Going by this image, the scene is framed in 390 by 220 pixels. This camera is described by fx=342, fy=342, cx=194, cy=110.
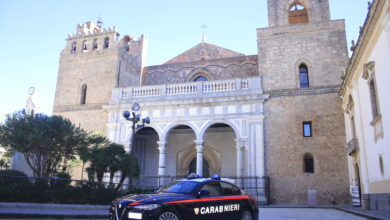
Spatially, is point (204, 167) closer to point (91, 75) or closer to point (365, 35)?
point (91, 75)

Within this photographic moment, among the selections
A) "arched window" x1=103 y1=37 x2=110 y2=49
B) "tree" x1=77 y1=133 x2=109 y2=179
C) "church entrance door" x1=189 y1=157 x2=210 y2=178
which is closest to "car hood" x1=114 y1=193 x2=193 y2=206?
"tree" x1=77 y1=133 x2=109 y2=179

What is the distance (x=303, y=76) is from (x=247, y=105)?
3536mm

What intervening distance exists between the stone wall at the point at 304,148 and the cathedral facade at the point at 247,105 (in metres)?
0.05

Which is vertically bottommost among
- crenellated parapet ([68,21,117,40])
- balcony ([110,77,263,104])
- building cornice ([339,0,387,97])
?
building cornice ([339,0,387,97])

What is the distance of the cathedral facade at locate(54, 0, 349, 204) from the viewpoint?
56.1ft

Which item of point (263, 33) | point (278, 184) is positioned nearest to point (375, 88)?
point (278, 184)

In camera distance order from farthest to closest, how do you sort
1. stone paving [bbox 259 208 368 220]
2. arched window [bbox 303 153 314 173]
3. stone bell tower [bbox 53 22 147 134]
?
stone bell tower [bbox 53 22 147 134] < arched window [bbox 303 153 314 173] < stone paving [bbox 259 208 368 220]

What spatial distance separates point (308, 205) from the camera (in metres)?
16.3

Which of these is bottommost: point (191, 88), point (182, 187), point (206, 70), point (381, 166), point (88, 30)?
point (182, 187)

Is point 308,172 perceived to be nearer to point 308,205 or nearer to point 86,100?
point 308,205

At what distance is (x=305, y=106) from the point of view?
17859 millimetres

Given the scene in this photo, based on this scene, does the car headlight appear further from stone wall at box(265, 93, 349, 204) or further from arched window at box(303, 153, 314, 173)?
arched window at box(303, 153, 314, 173)

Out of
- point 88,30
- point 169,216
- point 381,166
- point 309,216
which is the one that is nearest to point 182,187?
point 169,216

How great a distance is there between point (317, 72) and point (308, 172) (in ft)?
17.5
